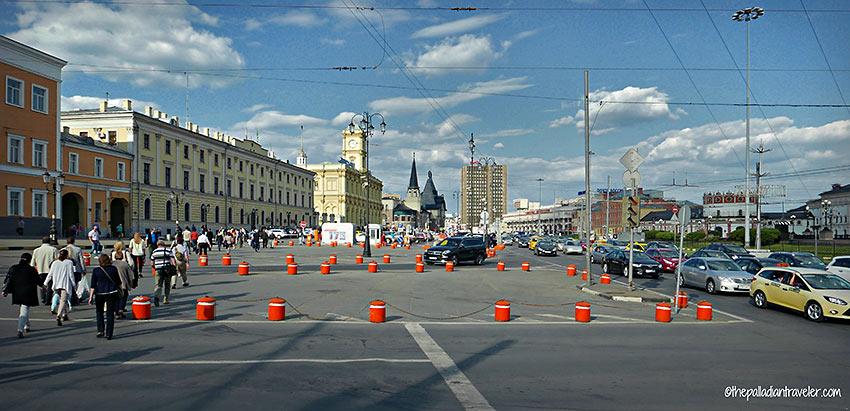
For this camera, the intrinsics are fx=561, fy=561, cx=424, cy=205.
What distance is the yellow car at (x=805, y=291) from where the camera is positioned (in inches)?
556

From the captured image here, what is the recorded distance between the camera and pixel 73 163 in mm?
52719

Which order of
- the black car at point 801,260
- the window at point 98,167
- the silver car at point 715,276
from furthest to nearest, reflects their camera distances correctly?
the window at point 98,167
the black car at point 801,260
the silver car at point 715,276

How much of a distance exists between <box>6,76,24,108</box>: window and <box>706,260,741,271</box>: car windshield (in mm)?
48443

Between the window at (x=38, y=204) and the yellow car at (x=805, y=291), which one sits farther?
the window at (x=38, y=204)

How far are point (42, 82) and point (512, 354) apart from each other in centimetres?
5032

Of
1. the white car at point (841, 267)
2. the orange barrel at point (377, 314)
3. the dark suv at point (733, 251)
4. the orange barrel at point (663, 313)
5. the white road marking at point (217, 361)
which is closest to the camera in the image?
the white road marking at point (217, 361)

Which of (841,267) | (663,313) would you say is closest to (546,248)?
(841,267)

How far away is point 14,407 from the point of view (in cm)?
633

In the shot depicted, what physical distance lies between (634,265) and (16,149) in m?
45.7

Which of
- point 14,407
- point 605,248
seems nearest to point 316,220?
point 605,248

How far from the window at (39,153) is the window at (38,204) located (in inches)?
92.7

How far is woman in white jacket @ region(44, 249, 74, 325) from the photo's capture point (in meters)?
11.5

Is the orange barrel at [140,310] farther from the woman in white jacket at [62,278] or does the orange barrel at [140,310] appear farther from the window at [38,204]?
the window at [38,204]

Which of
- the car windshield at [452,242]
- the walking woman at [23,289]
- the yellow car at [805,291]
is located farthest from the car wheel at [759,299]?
the walking woman at [23,289]
